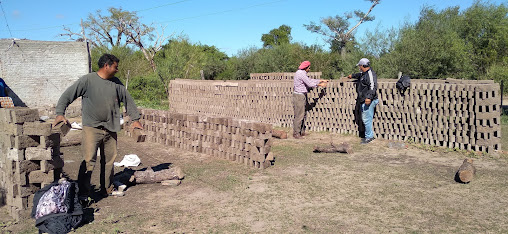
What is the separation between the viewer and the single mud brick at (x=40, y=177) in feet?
15.5

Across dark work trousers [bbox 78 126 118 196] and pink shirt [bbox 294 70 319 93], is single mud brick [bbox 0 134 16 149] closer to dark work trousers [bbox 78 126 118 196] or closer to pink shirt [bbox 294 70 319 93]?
dark work trousers [bbox 78 126 118 196]

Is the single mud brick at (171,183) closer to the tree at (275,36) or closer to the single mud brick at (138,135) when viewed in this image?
the single mud brick at (138,135)

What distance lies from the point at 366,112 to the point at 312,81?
4.91 feet

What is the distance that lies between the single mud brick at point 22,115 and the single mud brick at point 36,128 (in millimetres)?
61

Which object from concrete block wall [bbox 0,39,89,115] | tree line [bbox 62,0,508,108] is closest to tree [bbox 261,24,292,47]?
tree line [bbox 62,0,508,108]

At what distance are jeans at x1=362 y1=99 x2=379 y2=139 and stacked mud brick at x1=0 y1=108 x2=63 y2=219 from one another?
21.4ft

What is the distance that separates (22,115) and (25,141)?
0.31 meters

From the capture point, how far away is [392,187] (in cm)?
571

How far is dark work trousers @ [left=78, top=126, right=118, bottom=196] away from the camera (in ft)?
17.1

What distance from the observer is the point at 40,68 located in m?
15.1

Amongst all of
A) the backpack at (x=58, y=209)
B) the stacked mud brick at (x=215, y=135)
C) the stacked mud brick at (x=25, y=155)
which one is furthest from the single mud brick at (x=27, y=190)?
the stacked mud brick at (x=215, y=135)

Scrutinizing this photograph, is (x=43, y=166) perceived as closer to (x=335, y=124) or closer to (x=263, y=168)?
(x=263, y=168)

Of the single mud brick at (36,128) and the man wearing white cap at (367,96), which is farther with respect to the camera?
the man wearing white cap at (367,96)

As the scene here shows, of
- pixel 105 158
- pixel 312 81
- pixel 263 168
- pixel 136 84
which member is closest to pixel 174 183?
pixel 105 158
